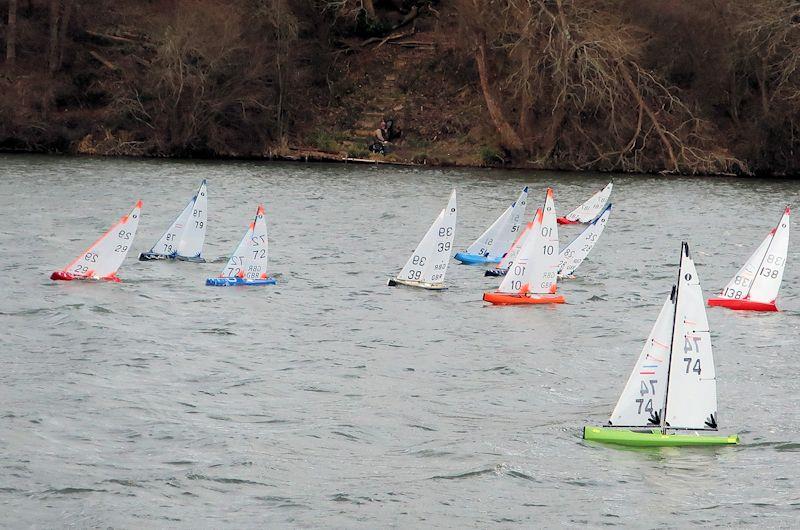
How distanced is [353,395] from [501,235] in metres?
16.1

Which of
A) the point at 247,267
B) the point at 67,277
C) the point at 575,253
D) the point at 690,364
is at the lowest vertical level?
the point at 67,277

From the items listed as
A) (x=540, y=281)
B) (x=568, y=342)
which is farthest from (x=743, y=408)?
(x=540, y=281)

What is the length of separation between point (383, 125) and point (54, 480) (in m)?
52.8

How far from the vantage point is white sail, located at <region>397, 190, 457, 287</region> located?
3412cm

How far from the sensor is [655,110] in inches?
2603

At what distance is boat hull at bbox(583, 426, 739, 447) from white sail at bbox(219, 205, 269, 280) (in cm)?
1424

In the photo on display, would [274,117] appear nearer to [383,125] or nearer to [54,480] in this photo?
[383,125]

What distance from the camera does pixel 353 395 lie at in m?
24.3

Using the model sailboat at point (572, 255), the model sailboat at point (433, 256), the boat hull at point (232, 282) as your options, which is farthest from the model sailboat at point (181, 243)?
the model sailboat at point (572, 255)

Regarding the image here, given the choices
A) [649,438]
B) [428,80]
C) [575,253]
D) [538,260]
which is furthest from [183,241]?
[428,80]

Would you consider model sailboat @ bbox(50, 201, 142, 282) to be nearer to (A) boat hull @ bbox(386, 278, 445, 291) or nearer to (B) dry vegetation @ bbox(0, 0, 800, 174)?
(A) boat hull @ bbox(386, 278, 445, 291)

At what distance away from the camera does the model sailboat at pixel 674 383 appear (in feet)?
67.3

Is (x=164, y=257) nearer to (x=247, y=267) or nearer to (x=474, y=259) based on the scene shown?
(x=247, y=267)

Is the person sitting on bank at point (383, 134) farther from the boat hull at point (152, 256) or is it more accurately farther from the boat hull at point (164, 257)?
the boat hull at point (152, 256)
